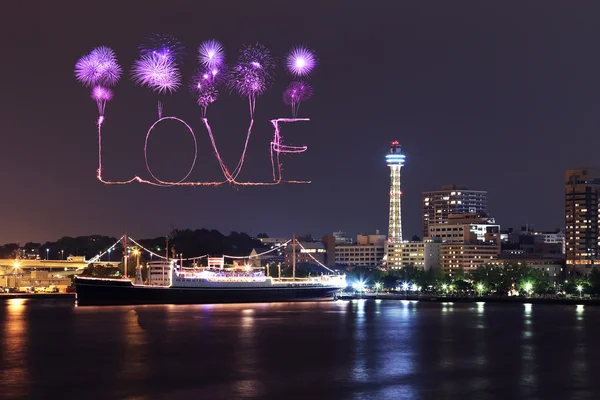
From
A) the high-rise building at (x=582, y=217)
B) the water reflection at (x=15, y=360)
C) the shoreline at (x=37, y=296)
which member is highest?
the high-rise building at (x=582, y=217)

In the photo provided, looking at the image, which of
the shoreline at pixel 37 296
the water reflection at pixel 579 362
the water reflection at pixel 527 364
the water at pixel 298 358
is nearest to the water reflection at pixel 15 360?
the water at pixel 298 358

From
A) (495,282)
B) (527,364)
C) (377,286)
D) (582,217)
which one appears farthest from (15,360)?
(582,217)

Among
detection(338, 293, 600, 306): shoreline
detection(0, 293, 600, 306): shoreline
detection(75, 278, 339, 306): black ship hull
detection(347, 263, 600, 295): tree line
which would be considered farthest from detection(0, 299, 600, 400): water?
detection(347, 263, 600, 295): tree line

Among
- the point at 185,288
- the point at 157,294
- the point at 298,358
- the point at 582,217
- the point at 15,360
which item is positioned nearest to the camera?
the point at 15,360

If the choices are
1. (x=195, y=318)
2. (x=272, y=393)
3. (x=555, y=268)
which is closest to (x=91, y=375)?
(x=272, y=393)

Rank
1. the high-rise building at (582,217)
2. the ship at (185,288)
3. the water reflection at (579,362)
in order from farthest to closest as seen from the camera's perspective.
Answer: the high-rise building at (582,217), the ship at (185,288), the water reflection at (579,362)

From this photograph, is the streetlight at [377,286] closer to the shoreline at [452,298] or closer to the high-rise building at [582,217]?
the shoreline at [452,298]

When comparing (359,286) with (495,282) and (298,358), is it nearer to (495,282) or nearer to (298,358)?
(495,282)

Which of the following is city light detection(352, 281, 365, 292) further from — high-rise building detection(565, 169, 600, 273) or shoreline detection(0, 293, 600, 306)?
high-rise building detection(565, 169, 600, 273)

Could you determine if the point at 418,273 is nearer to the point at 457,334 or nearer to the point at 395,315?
the point at 395,315
